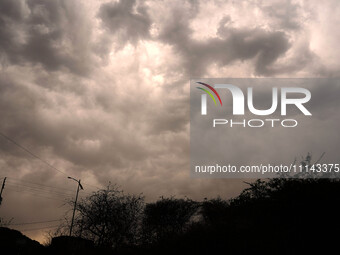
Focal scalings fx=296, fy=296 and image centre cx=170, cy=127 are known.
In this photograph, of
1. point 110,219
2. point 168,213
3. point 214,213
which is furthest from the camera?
point 168,213

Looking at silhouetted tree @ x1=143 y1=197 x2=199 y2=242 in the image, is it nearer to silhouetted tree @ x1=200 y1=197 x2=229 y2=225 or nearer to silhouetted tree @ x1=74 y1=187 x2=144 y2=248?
silhouetted tree @ x1=74 y1=187 x2=144 y2=248

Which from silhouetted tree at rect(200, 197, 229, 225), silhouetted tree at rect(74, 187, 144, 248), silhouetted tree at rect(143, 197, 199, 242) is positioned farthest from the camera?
silhouetted tree at rect(143, 197, 199, 242)

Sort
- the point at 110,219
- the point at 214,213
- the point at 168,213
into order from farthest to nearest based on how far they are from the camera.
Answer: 1. the point at 168,213
2. the point at 110,219
3. the point at 214,213

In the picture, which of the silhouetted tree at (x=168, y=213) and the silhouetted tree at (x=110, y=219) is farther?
the silhouetted tree at (x=168, y=213)

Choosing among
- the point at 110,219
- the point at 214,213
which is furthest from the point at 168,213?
the point at 214,213

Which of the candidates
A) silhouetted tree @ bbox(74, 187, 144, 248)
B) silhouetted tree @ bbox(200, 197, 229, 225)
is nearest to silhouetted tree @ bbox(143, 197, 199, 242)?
silhouetted tree @ bbox(74, 187, 144, 248)

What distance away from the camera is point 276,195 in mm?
12773

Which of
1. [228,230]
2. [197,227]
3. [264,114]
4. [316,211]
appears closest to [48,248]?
[197,227]

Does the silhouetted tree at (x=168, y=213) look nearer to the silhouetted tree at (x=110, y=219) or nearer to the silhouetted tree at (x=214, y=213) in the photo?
the silhouetted tree at (x=110, y=219)

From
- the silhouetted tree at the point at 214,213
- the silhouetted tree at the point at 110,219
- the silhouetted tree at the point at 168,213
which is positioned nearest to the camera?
the silhouetted tree at the point at 214,213

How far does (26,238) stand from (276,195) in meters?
A: 24.7

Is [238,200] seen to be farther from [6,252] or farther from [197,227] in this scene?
[6,252]

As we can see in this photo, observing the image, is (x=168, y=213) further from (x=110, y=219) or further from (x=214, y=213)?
(x=214, y=213)

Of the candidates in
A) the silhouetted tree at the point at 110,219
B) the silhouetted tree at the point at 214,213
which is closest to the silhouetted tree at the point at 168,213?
the silhouetted tree at the point at 110,219
